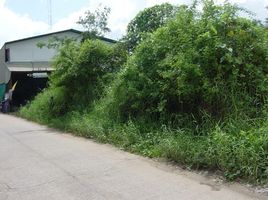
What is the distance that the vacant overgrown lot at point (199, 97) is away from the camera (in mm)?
6934

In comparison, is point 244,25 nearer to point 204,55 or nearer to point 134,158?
point 204,55

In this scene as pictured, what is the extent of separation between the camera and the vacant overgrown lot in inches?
273

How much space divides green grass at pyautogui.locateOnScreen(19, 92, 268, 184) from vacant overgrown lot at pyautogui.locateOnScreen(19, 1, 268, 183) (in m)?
0.02

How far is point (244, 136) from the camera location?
22.6 feet

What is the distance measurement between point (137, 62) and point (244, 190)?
18.7 feet

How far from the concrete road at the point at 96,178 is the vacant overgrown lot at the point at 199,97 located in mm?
500

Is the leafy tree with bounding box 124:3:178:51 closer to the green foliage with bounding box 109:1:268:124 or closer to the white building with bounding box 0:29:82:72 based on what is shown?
the green foliage with bounding box 109:1:268:124

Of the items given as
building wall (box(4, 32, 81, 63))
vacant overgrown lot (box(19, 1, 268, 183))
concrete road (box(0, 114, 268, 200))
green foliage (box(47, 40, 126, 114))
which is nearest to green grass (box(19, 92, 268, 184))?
vacant overgrown lot (box(19, 1, 268, 183))

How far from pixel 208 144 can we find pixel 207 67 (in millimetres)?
2211

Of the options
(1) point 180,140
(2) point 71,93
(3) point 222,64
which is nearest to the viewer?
(1) point 180,140

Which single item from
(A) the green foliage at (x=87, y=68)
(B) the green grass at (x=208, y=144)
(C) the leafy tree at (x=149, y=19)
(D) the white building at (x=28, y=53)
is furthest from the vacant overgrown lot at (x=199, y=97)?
(D) the white building at (x=28, y=53)

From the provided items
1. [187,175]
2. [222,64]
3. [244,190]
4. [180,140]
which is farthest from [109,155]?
[244,190]

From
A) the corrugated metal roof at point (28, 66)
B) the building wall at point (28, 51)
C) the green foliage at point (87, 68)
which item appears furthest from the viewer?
the building wall at point (28, 51)

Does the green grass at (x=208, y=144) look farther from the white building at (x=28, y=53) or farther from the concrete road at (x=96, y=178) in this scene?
the white building at (x=28, y=53)
